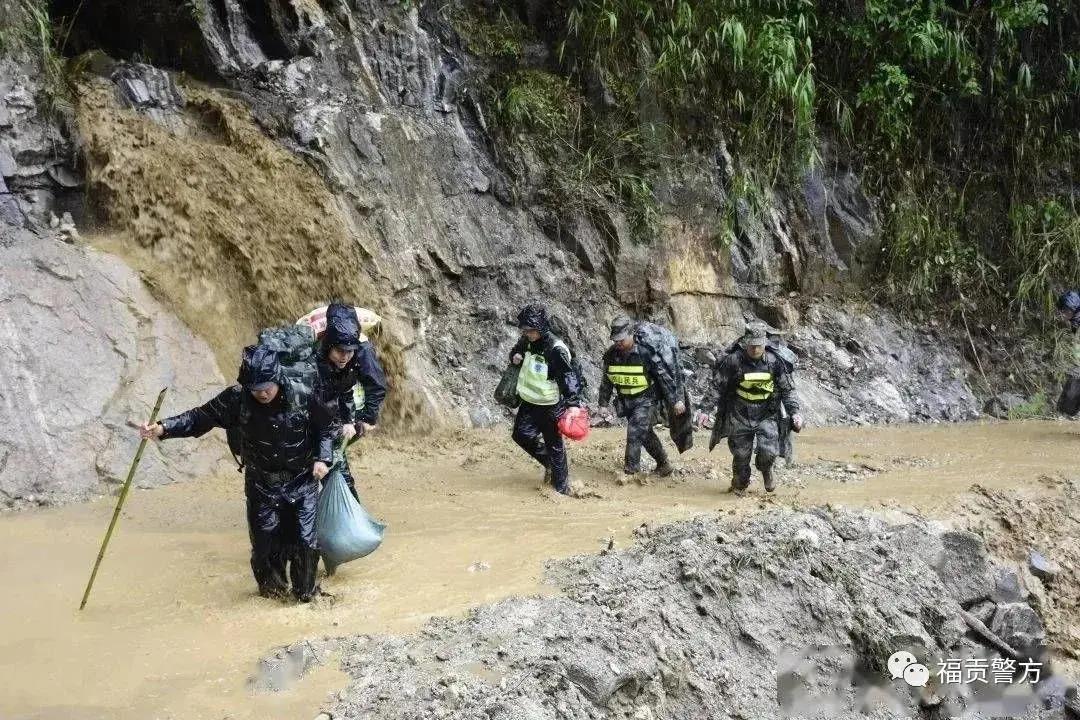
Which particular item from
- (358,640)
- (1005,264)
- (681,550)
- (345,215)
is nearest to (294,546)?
(358,640)

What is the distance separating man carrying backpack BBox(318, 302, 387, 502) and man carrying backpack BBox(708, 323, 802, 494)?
3173 millimetres

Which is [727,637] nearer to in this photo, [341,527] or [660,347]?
[341,527]

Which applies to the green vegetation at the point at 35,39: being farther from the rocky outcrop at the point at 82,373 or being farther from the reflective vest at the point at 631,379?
the reflective vest at the point at 631,379

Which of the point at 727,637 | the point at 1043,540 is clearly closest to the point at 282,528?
the point at 727,637

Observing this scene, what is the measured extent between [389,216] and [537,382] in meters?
3.83

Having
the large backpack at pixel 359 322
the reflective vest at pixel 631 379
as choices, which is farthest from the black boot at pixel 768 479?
the large backpack at pixel 359 322

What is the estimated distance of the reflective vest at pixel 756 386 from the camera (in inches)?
292

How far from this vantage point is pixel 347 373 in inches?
215

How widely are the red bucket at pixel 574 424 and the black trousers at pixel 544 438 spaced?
0.20m

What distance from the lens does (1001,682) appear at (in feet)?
19.2

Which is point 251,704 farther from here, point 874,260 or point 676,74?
point 874,260

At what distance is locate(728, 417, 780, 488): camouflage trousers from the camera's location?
7.45 m

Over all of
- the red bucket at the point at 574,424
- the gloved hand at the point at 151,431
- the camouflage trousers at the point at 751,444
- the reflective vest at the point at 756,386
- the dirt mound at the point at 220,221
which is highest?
the dirt mound at the point at 220,221

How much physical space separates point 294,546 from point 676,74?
379 inches
